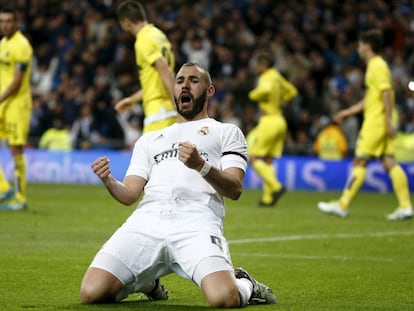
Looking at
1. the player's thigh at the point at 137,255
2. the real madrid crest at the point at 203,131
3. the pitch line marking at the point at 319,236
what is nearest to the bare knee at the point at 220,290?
the player's thigh at the point at 137,255

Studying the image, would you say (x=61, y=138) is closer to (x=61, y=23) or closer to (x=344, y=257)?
(x=61, y=23)

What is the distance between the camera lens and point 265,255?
34.3 feet

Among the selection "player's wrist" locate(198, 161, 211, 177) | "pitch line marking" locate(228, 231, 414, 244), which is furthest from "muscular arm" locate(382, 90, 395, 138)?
"player's wrist" locate(198, 161, 211, 177)

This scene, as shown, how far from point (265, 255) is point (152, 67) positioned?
3.26m

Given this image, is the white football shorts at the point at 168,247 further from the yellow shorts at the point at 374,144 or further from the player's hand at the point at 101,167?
the yellow shorts at the point at 374,144

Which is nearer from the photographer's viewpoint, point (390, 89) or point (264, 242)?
point (264, 242)

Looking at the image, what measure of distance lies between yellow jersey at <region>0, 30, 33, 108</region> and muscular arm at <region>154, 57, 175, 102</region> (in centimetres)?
278

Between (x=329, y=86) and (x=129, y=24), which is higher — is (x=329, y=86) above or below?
below

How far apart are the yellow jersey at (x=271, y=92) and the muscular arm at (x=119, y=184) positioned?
10091mm

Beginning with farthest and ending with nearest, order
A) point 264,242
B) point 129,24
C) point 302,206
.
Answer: point 302,206
point 129,24
point 264,242

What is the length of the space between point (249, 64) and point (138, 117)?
3.17 m

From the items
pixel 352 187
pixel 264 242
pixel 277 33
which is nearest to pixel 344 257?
pixel 264 242

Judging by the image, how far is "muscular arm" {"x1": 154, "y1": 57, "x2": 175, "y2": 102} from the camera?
12.3 metres

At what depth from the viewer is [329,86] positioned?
25.9m
